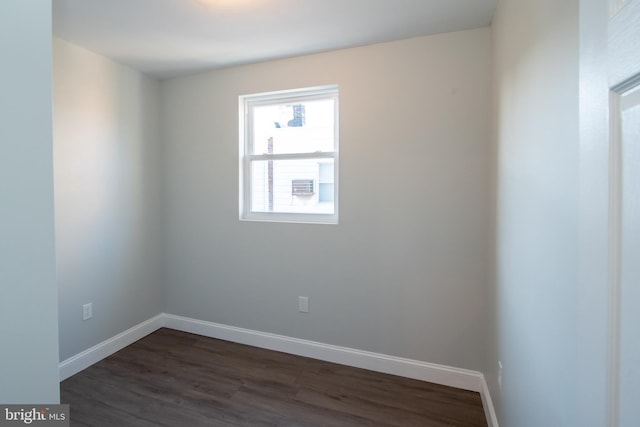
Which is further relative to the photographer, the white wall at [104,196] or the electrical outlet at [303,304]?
the electrical outlet at [303,304]

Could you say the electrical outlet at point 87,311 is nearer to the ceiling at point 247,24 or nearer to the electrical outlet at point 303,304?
the electrical outlet at point 303,304

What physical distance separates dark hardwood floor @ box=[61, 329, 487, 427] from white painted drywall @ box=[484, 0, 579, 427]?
542mm

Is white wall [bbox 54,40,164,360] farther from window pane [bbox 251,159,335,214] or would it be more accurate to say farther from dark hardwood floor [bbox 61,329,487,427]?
window pane [bbox 251,159,335,214]

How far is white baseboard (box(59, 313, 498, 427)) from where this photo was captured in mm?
2032

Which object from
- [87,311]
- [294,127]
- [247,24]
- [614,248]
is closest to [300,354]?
[87,311]

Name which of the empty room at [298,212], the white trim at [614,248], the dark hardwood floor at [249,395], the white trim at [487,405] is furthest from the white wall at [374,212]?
the white trim at [614,248]

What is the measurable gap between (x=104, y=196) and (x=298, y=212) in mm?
1658

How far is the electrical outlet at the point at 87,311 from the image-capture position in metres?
2.28

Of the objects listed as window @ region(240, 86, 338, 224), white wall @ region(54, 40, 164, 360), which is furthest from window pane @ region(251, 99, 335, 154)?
white wall @ region(54, 40, 164, 360)

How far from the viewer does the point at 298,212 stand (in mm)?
2520

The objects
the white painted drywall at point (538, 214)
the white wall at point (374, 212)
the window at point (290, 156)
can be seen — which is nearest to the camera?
the white painted drywall at point (538, 214)

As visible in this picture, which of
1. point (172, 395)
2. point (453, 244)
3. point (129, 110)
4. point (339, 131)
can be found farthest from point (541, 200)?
point (129, 110)

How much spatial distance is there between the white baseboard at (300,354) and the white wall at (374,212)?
0.07 m

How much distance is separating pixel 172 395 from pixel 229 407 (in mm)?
438
